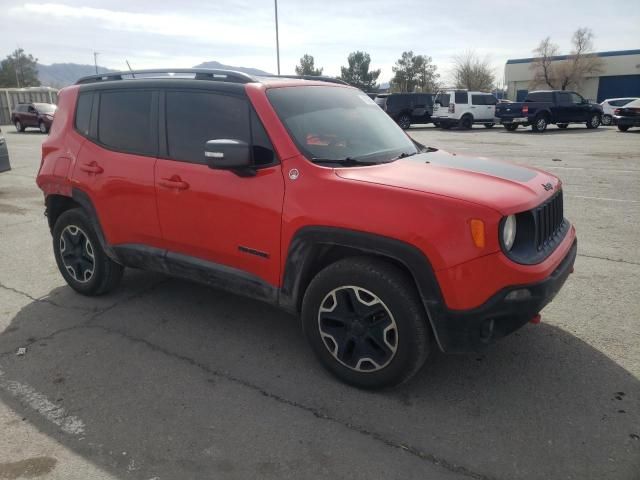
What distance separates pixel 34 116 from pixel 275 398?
29.9 meters

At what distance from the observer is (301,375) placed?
3297 millimetres

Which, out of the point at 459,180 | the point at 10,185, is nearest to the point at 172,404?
the point at 459,180

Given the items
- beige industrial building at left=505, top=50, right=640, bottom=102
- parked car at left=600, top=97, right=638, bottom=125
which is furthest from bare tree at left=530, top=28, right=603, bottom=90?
parked car at left=600, top=97, right=638, bottom=125

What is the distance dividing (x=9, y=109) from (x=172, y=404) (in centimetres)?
4096

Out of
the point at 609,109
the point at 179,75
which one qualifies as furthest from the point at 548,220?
the point at 609,109

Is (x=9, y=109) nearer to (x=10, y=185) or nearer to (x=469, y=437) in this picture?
(x=10, y=185)

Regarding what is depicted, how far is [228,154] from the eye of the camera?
10.1 ft

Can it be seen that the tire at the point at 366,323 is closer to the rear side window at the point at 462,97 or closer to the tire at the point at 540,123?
the tire at the point at 540,123

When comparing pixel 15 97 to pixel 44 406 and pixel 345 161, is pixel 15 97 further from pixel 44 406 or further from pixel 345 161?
pixel 345 161

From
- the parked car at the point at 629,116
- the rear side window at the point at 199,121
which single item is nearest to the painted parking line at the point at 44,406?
the rear side window at the point at 199,121

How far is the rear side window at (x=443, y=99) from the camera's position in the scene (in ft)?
88.1

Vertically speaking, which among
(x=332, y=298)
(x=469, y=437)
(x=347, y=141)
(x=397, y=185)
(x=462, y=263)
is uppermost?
(x=347, y=141)

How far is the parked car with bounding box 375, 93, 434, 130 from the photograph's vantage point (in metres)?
27.6

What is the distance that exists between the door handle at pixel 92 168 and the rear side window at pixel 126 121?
190 mm
